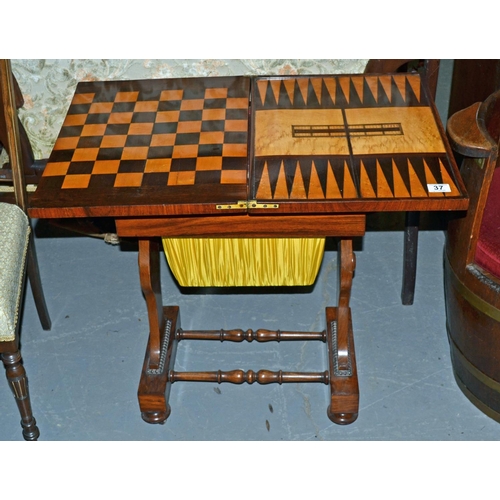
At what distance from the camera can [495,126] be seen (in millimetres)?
2719

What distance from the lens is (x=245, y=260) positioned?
281 centimetres

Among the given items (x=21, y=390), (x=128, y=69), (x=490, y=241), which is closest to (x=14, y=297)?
(x=21, y=390)

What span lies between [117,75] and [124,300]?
1007 millimetres

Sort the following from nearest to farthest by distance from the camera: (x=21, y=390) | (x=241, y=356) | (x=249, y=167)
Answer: (x=249, y=167) < (x=21, y=390) < (x=241, y=356)

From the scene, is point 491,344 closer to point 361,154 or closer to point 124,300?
point 361,154

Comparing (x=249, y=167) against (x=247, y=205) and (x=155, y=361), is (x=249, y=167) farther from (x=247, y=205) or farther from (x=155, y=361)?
(x=155, y=361)

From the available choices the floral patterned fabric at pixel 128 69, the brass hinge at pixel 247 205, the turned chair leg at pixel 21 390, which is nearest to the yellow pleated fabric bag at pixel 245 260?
the brass hinge at pixel 247 205

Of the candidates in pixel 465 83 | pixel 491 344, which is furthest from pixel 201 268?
pixel 465 83

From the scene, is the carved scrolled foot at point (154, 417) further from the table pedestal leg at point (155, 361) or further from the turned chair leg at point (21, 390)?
the turned chair leg at point (21, 390)

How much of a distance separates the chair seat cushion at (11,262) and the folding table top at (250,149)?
39cm

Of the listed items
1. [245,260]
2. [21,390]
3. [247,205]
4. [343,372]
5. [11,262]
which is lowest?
[343,372]

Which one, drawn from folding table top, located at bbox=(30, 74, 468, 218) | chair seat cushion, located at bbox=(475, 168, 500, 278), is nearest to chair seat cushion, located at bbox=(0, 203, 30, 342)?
folding table top, located at bbox=(30, 74, 468, 218)

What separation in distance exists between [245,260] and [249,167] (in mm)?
527

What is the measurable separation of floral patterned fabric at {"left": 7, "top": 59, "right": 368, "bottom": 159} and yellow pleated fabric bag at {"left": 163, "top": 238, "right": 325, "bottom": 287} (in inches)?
39.8
